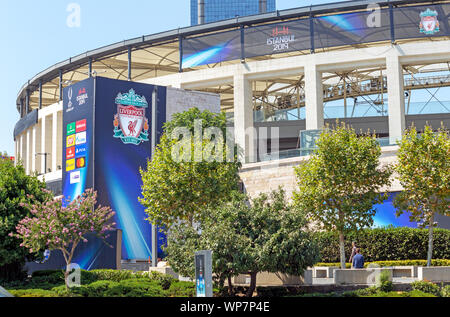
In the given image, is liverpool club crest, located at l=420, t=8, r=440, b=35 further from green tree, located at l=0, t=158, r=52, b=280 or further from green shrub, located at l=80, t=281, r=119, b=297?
green shrub, located at l=80, t=281, r=119, b=297

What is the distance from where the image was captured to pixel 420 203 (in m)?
31.1

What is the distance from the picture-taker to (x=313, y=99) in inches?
2104

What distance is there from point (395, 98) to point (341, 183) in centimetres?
2143

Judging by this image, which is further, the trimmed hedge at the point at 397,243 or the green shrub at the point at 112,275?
the trimmed hedge at the point at 397,243

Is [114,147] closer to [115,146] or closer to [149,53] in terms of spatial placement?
[115,146]

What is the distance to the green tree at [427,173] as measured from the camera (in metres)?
30.0

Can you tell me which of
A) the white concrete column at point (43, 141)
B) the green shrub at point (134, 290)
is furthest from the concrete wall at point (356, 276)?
the white concrete column at point (43, 141)

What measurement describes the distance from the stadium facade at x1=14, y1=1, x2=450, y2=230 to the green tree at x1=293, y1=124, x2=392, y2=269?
9657 mm

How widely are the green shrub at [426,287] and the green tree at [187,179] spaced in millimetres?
13888

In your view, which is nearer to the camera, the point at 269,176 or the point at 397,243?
the point at 397,243

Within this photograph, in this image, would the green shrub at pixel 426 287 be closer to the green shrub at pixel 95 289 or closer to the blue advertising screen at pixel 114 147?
the green shrub at pixel 95 289

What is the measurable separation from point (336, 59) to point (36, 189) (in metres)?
28.4

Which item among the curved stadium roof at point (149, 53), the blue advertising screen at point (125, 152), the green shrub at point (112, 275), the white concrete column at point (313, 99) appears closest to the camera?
the green shrub at point (112, 275)

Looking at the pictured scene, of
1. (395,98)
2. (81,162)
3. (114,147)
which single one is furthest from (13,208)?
(395,98)
